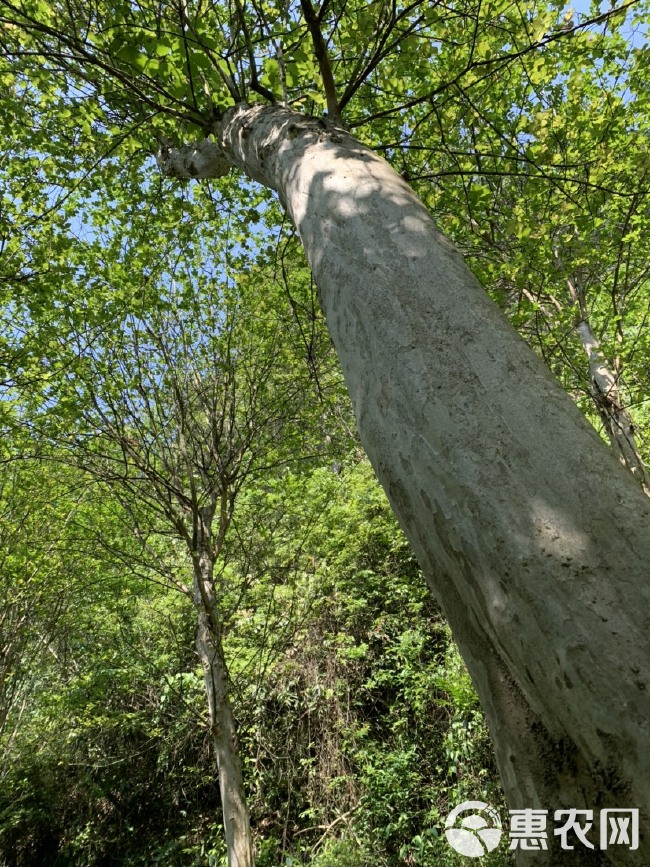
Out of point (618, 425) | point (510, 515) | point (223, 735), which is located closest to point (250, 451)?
point (223, 735)

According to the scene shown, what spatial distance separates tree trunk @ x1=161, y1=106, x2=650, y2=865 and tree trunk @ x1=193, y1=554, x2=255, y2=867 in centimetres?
345

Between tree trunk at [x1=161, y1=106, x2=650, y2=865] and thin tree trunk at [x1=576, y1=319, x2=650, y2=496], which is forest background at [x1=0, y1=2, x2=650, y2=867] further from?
tree trunk at [x1=161, y1=106, x2=650, y2=865]

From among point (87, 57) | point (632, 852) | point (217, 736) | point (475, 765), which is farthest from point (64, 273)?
point (475, 765)

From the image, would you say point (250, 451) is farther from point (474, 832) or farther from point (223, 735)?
point (474, 832)

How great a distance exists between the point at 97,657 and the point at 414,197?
331 inches

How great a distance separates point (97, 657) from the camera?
766 cm

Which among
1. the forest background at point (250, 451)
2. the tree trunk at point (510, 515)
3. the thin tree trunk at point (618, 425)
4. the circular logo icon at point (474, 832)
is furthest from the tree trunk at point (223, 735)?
the thin tree trunk at point (618, 425)

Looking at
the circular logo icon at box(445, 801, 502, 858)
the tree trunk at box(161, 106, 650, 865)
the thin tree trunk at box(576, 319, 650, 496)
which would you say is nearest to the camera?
the tree trunk at box(161, 106, 650, 865)

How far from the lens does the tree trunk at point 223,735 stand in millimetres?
3662

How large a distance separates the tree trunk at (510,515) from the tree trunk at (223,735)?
345 centimetres

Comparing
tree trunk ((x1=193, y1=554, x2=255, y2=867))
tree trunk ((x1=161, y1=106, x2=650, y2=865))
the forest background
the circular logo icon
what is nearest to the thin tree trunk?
the forest background

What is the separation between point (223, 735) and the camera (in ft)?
12.5

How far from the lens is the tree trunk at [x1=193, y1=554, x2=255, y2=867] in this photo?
144 inches

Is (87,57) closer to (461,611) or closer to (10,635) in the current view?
(461,611)
